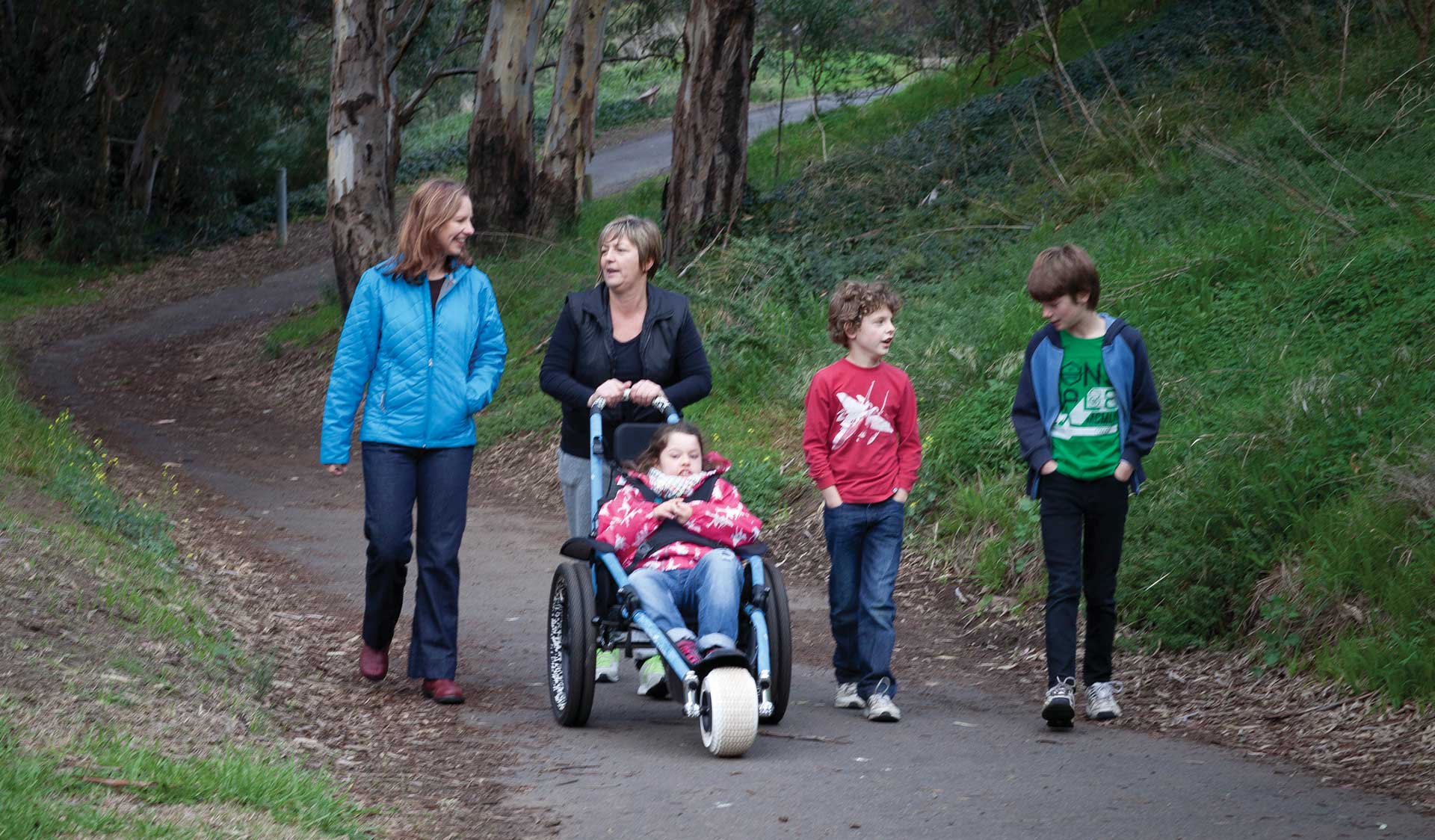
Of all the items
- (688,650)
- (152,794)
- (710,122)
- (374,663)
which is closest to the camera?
(152,794)

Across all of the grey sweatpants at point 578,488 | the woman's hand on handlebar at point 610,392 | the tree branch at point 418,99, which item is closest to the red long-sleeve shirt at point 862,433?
the woman's hand on handlebar at point 610,392

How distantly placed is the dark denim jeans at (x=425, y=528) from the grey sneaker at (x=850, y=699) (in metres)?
1.69

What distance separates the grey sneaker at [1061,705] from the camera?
6133 mm

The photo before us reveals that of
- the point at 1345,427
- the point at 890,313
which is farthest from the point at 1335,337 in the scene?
the point at 890,313

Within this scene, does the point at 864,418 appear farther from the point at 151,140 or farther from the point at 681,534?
the point at 151,140

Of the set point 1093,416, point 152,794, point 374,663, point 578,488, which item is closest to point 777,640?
point 578,488

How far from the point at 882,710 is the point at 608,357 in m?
1.92

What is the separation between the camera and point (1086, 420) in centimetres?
625

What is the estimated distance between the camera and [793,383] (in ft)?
40.0

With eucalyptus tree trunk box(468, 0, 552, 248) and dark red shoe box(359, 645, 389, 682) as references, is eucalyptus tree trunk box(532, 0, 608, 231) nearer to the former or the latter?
eucalyptus tree trunk box(468, 0, 552, 248)

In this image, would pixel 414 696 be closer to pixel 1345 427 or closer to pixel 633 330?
pixel 633 330

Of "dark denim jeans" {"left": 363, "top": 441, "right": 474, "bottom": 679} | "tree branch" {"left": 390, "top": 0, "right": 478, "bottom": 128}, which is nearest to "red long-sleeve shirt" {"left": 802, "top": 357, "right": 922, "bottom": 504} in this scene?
"dark denim jeans" {"left": 363, "top": 441, "right": 474, "bottom": 679}

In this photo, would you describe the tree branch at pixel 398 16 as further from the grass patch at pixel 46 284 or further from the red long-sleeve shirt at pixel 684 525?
the red long-sleeve shirt at pixel 684 525

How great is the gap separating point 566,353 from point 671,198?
9.46m
